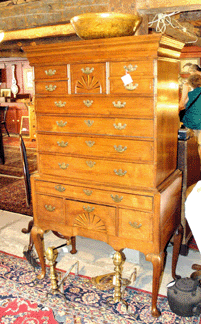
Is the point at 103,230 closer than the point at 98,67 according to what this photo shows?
No

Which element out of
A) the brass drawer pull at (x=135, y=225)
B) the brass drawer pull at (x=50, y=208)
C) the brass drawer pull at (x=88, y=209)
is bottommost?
the brass drawer pull at (x=135, y=225)

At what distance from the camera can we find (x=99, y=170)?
2229 millimetres

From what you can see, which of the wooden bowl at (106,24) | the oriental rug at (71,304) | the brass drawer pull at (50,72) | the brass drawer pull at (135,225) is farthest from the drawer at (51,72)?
the oriental rug at (71,304)

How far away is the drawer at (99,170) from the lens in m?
2.08

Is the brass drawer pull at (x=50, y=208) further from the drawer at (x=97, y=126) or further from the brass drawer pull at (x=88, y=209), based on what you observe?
the drawer at (x=97, y=126)

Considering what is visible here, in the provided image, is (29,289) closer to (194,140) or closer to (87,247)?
(87,247)

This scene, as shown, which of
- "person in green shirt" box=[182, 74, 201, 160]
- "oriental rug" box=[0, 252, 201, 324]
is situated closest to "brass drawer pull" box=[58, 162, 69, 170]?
"oriental rug" box=[0, 252, 201, 324]

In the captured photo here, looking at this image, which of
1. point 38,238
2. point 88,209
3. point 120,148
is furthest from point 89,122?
point 38,238

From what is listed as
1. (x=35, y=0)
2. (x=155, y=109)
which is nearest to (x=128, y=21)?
(x=155, y=109)

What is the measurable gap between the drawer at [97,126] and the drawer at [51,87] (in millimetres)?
174

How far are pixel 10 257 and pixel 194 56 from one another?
9.63 meters

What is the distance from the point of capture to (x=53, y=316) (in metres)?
2.23

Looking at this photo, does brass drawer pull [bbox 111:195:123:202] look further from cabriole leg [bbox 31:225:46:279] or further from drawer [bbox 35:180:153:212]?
cabriole leg [bbox 31:225:46:279]

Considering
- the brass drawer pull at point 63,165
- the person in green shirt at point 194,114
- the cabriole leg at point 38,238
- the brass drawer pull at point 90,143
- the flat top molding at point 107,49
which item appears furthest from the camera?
the person in green shirt at point 194,114
